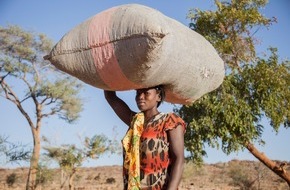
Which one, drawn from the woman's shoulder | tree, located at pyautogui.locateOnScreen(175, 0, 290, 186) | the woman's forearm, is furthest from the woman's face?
tree, located at pyautogui.locateOnScreen(175, 0, 290, 186)

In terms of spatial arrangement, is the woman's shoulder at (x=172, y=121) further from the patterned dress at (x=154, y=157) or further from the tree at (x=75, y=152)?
the tree at (x=75, y=152)

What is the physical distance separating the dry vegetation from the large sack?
18892 millimetres

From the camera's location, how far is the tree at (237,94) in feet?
29.8

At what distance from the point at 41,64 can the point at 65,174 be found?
583 centimetres

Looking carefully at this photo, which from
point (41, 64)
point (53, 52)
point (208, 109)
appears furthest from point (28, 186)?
point (53, 52)

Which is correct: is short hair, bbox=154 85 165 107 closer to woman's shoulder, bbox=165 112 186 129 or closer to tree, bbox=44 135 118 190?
woman's shoulder, bbox=165 112 186 129

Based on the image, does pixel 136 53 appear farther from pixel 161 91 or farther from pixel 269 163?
pixel 269 163

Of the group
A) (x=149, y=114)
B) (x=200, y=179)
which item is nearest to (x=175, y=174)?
(x=149, y=114)

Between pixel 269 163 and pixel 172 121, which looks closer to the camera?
pixel 172 121

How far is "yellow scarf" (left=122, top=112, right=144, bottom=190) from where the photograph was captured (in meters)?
2.25

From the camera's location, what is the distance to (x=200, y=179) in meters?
35.3

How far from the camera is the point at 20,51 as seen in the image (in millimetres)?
20516

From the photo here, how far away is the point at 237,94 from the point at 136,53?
761 cm

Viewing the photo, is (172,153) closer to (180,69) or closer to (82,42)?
(180,69)
